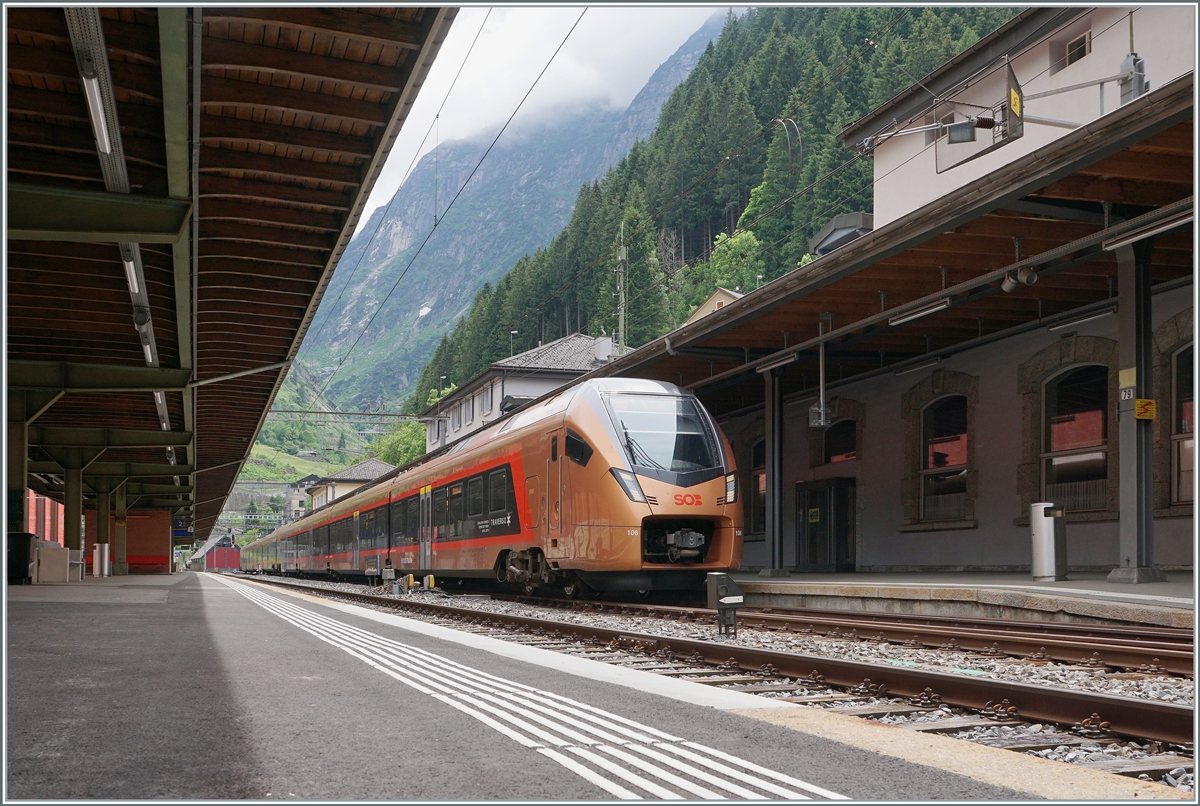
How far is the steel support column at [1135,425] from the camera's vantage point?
11.8 m

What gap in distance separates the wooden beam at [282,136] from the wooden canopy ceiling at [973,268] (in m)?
6.05

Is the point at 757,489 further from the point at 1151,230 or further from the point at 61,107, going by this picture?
the point at 61,107

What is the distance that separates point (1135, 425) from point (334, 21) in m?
9.24

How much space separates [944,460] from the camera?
19.6m

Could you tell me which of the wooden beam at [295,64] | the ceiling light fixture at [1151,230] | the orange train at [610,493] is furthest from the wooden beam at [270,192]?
the ceiling light fixture at [1151,230]

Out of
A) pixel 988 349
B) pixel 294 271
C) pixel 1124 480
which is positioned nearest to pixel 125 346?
pixel 294 271

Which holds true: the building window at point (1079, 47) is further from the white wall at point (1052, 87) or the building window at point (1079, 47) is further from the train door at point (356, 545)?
the train door at point (356, 545)

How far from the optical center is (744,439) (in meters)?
25.8

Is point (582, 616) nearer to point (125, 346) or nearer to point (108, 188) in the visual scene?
point (108, 188)

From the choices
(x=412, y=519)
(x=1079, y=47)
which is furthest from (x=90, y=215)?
(x=1079, y=47)

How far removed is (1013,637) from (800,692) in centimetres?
265

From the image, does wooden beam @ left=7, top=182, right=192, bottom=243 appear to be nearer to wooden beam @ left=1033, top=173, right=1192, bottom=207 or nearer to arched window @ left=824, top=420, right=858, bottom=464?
wooden beam @ left=1033, top=173, right=1192, bottom=207

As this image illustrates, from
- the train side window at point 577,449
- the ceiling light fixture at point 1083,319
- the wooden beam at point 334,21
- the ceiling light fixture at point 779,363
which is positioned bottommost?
the train side window at point 577,449

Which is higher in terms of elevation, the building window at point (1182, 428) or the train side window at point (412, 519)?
the building window at point (1182, 428)
